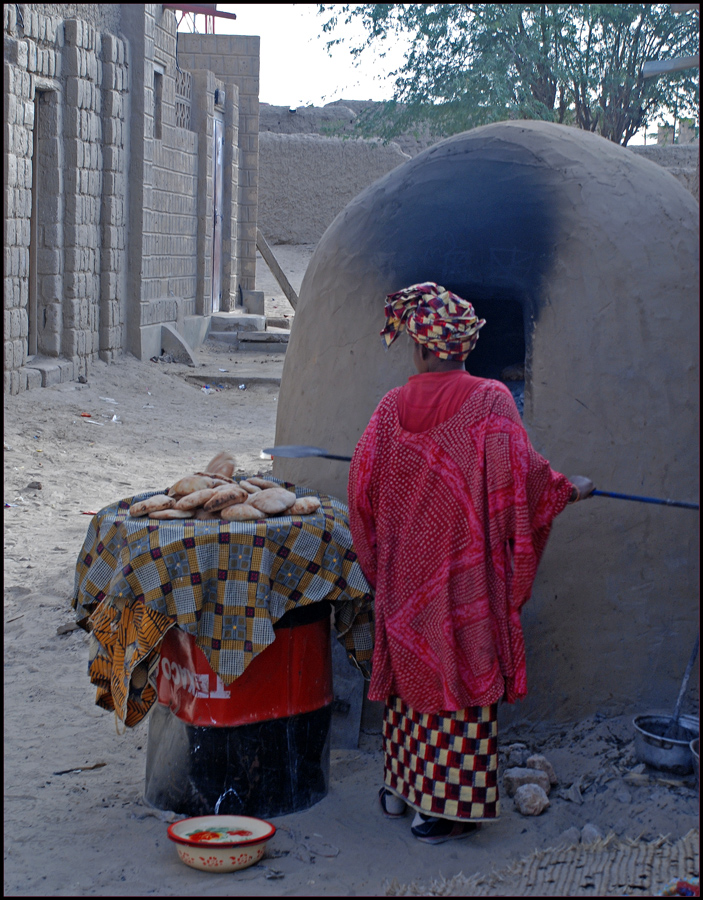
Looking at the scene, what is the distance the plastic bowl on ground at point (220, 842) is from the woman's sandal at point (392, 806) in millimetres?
386

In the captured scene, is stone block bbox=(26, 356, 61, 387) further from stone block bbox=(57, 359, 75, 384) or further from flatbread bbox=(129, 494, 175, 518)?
flatbread bbox=(129, 494, 175, 518)

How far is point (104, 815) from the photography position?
9.75 ft

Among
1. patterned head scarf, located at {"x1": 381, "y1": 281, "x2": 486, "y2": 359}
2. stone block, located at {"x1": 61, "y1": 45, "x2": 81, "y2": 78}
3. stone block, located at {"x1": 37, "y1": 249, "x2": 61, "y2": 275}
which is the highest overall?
stone block, located at {"x1": 61, "y1": 45, "x2": 81, "y2": 78}

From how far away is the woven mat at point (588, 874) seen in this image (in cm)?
244

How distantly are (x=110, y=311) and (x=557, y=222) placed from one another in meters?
7.44

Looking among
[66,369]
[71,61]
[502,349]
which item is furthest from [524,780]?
[71,61]

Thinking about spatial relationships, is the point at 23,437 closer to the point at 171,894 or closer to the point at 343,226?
the point at 343,226

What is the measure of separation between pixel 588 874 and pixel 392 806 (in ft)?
2.15

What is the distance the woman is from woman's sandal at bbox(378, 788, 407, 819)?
0.43 feet

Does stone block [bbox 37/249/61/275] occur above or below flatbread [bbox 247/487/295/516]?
above

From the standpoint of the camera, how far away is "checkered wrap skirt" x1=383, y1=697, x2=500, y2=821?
2705 mm

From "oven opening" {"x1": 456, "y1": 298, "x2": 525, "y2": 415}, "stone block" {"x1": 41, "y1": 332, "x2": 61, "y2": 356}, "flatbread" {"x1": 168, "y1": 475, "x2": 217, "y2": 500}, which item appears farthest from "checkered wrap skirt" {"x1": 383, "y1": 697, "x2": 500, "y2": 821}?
"stone block" {"x1": 41, "y1": 332, "x2": 61, "y2": 356}

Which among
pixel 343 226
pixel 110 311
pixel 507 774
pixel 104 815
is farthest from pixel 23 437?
pixel 507 774

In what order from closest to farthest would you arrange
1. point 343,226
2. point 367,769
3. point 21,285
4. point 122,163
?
point 367,769 → point 343,226 → point 21,285 → point 122,163
